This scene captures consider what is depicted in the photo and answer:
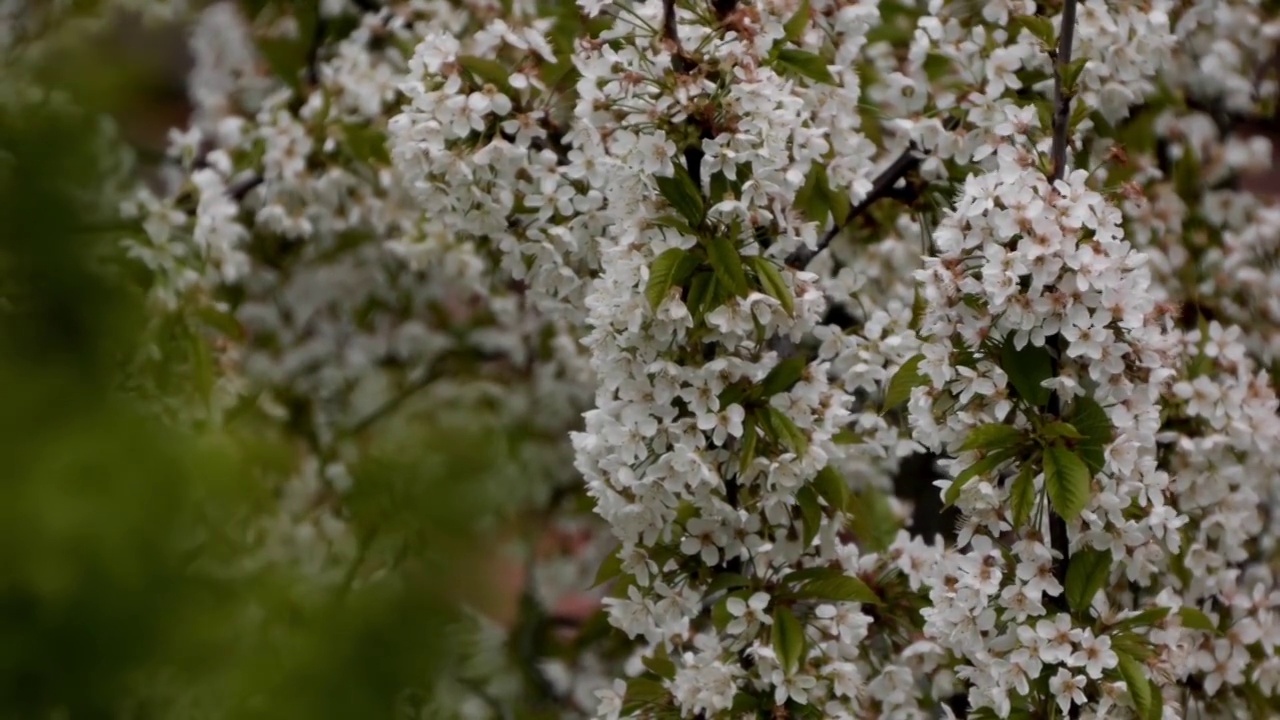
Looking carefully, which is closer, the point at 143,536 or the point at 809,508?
the point at 143,536

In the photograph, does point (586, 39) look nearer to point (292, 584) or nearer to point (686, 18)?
point (686, 18)

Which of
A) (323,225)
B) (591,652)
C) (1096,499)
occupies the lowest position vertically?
(591,652)

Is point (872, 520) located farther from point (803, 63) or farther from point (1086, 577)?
point (803, 63)

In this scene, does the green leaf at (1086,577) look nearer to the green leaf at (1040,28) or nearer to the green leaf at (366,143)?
the green leaf at (1040,28)

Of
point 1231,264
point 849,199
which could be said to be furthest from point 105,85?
point 1231,264

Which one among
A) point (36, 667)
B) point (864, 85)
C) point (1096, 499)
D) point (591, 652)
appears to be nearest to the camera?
point (36, 667)

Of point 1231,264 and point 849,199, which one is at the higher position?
point 849,199

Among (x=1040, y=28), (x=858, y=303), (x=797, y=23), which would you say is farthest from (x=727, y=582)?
(x=1040, y=28)
